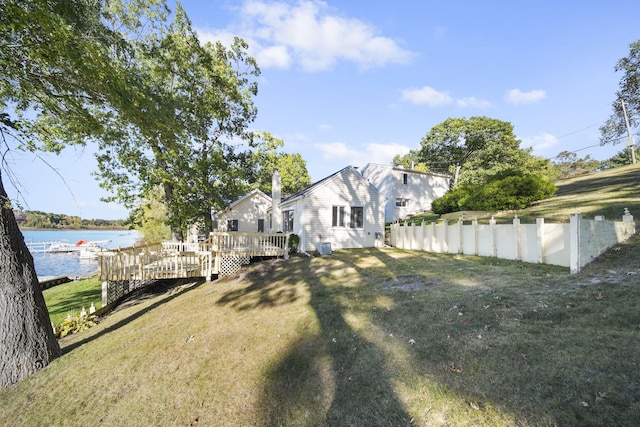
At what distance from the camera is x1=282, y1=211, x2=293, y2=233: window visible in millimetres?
18219

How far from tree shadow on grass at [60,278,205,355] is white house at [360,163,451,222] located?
19388mm

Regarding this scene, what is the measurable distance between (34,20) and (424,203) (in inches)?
1200

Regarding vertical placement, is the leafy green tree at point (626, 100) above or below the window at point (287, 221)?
above

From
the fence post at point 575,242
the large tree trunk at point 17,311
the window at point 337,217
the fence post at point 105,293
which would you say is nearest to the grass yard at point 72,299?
the fence post at point 105,293

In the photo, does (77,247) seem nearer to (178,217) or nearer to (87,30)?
(178,217)

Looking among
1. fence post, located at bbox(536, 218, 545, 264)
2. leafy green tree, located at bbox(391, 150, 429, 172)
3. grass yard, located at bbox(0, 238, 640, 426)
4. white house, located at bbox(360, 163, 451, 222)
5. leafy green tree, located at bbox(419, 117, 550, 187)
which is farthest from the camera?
leafy green tree, located at bbox(391, 150, 429, 172)

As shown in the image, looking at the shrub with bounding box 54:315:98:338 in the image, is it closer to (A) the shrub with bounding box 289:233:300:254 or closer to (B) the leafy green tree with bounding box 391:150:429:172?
(A) the shrub with bounding box 289:233:300:254

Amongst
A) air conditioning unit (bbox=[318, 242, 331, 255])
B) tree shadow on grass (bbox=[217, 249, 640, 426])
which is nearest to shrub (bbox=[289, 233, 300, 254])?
air conditioning unit (bbox=[318, 242, 331, 255])

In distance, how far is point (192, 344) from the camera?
239 inches

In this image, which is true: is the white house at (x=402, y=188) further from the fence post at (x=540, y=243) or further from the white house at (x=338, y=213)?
the fence post at (x=540, y=243)

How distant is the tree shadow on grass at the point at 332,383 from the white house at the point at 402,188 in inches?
933

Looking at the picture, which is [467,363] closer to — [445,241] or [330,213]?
[445,241]

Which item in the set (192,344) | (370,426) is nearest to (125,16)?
(192,344)

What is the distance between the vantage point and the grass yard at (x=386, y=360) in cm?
310
